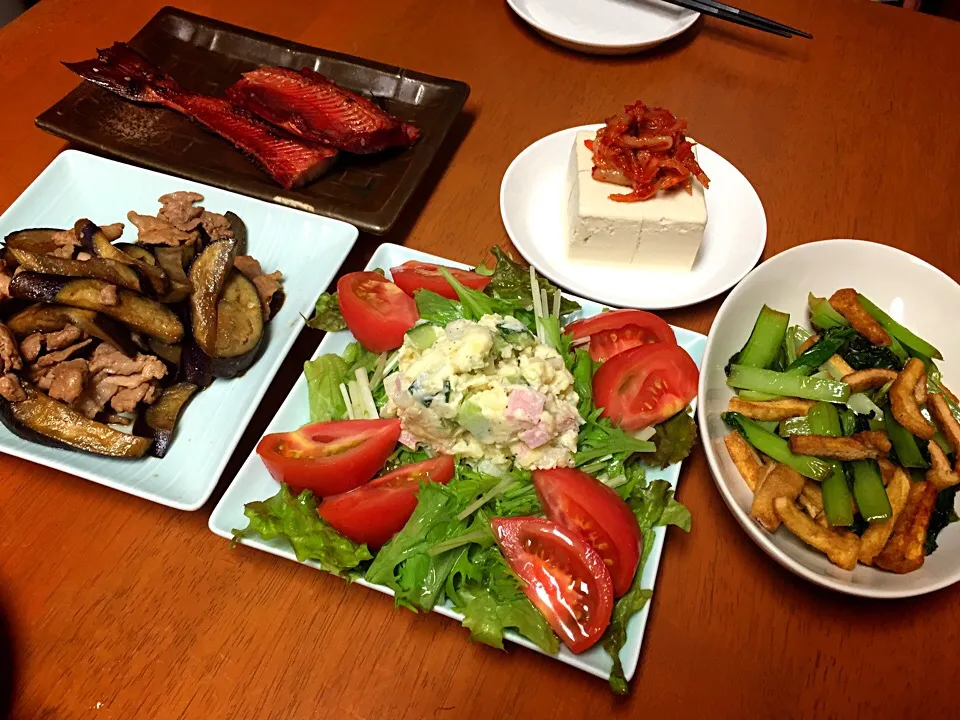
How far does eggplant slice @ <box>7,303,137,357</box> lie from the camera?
1.41 m

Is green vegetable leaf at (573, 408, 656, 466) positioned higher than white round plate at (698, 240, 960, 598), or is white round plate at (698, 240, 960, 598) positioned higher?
white round plate at (698, 240, 960, 598)

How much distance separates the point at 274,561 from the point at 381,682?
312 millimetres

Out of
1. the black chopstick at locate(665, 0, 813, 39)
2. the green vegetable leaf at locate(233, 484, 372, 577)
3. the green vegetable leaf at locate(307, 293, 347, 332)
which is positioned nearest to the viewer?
the green vegetable leaf at locate(233, 484, 372, 577)

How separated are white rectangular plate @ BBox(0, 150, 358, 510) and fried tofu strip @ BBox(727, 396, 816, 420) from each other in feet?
3.17

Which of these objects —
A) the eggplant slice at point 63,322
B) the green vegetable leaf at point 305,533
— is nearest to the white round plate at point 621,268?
the green vegetable leaf at point 305,533

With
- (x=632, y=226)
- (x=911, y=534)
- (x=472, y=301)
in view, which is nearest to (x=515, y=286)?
(x=472, y=301)

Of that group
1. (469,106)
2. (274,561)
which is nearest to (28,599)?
(274,561)

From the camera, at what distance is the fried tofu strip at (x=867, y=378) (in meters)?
1.38

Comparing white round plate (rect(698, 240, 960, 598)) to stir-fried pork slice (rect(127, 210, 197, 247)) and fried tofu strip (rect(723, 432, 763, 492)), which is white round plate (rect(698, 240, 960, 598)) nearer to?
fried tofu strip (rect(723, 432, 763, 492))

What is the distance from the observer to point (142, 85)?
205cm

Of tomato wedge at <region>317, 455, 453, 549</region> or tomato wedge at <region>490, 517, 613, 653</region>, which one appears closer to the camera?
tomato wedge at <region>490, 517, 613, 653</region>

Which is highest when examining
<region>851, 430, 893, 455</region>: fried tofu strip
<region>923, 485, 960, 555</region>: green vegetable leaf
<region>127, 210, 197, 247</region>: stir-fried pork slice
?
<region>127, 210, 197, 247</region>: stir-fried pork slice

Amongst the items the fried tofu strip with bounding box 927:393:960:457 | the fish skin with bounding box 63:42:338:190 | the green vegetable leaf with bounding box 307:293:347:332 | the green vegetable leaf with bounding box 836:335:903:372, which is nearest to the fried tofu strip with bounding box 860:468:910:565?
the fried tofu strip with bounding box 927:393:960:457

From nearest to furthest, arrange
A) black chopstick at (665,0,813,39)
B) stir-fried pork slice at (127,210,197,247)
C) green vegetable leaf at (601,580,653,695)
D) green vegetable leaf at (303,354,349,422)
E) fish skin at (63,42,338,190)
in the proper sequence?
green vegetable leaf at (601,580,653,695) < green vegetable leaf at (303,354,349,422) < stir-fried pork slice at (127,210,197,247) < fish skin at (63,42,338,190) < black chopstick at (665,0,813,39)
